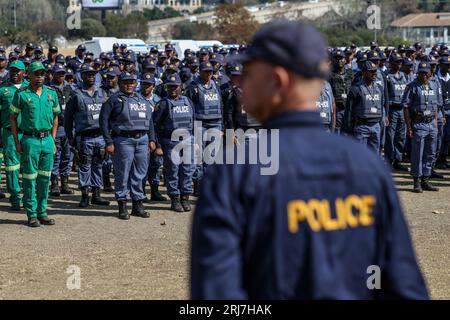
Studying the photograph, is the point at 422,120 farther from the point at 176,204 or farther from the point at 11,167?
the point at 11,167

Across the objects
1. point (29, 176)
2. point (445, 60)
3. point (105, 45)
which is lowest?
point (29, 176)

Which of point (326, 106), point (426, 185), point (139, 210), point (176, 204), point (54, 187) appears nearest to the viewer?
point (139, 210)

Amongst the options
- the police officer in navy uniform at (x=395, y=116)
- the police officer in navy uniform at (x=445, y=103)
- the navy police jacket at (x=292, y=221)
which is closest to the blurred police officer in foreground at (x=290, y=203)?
the navy police jacket at (x=292, y=221)

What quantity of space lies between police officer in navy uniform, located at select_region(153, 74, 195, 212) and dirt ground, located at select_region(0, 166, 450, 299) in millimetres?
340

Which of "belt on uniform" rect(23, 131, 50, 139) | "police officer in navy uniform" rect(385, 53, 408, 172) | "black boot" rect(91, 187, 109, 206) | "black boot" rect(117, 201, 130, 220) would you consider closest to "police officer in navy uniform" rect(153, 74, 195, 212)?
"black boot" rect(117, 201, 130, 220)

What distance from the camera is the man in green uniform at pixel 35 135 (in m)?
10.1

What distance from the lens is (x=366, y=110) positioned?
12.4m

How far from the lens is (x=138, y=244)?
945cm

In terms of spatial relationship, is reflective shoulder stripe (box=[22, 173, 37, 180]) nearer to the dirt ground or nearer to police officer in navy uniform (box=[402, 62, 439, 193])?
the dirt ground

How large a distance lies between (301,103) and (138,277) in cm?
562

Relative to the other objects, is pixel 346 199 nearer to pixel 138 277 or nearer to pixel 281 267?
pixel 281 267

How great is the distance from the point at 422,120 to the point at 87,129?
519 cm

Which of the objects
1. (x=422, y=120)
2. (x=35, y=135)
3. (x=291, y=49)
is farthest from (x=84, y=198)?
(x=291, y=49)

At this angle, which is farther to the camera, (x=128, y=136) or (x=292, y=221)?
(x=128, y=136)
